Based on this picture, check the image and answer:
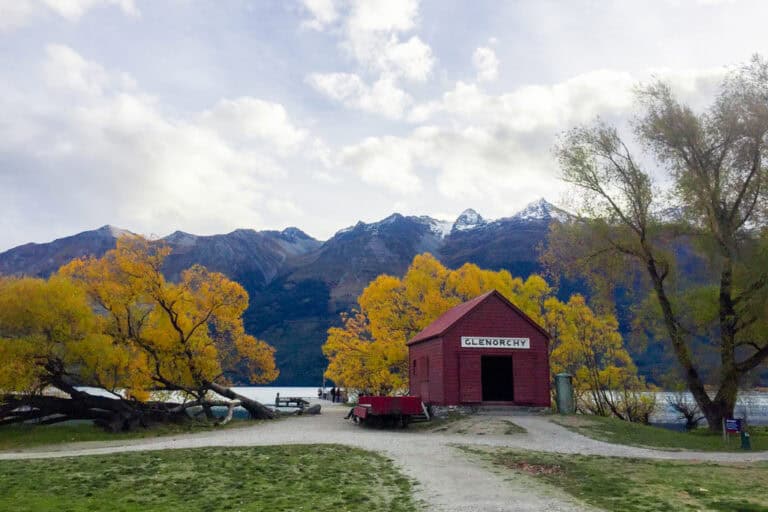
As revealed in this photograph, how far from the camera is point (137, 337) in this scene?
41.4m

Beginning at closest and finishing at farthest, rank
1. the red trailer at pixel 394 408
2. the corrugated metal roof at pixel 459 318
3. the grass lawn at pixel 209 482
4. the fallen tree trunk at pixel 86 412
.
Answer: the grass lawn at pixel 209 482 → the red trailer at pixel 394 408 → the corrugated metal roof at pixel 459 318 → the fallen tree trunk at pixel 86 412

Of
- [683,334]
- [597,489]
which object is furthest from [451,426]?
[597,489]

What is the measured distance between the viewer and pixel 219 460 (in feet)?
68.1

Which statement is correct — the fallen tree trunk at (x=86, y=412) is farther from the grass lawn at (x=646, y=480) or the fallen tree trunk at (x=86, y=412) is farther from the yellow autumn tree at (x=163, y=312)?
the grass lawn at (x=646, y=480)

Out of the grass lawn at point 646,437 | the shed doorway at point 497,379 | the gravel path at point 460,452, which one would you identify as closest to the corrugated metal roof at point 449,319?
the shed doorway at point 497,379

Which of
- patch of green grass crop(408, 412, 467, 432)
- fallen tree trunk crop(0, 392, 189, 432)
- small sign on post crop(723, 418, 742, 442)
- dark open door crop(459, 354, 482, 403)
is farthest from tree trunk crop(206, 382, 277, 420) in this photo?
small sign on post crop(723, 418, 742, 442)

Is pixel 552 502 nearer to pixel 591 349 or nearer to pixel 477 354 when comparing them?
pixel 477 354

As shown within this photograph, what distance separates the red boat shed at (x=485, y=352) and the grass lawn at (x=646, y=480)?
1309cm

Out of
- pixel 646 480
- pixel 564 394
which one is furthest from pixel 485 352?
pixel 646 480

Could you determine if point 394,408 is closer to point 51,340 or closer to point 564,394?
point 564,394

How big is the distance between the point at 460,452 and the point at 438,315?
104ft

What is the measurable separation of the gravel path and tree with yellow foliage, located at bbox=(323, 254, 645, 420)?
52.1 feet

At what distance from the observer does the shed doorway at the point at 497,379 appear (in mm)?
41281

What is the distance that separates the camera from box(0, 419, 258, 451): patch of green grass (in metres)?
32.5
